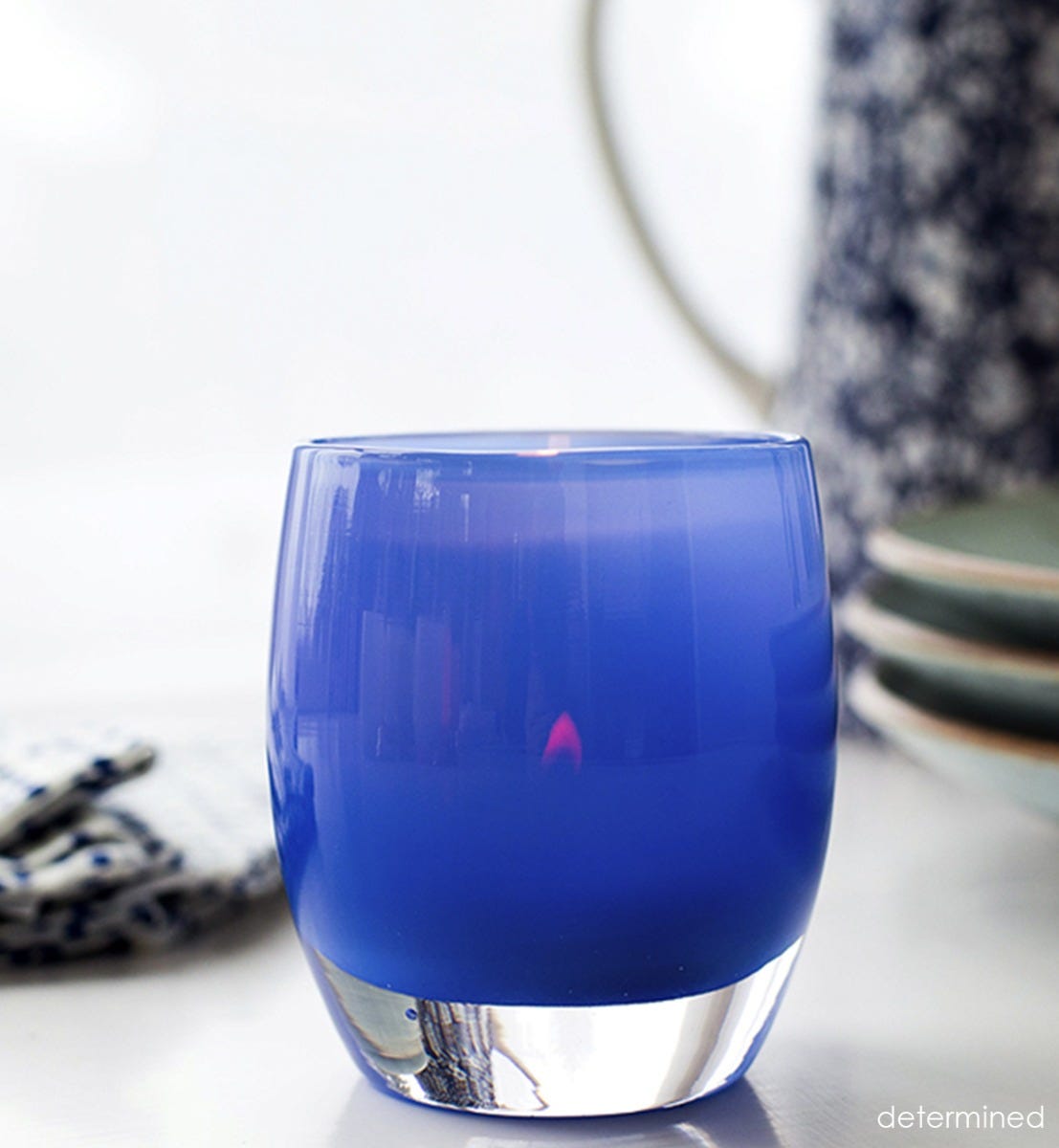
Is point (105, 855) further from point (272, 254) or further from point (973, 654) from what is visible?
point (272, 254)

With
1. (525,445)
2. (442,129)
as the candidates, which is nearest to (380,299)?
(442,129)

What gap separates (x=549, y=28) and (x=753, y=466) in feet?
2.25

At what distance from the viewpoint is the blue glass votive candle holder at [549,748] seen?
0.29 meters

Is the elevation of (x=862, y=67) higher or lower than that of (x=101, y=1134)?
higher

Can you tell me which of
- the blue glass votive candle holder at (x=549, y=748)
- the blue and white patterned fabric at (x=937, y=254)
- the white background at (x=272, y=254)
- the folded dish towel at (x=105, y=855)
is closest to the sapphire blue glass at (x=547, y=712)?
the blue glass votive candle holder at (x=549, y=748)

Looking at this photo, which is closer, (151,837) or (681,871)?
(681,871)

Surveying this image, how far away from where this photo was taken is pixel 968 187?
2.07ft

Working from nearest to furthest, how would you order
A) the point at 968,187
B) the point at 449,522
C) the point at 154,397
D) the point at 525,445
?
the point at 449,522, the point at 525,445, the point at 968,187, the point at 154,397

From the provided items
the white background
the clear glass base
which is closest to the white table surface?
the clear glass base

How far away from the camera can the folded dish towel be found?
0.41m

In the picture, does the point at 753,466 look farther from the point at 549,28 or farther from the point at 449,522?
the point at 549,28

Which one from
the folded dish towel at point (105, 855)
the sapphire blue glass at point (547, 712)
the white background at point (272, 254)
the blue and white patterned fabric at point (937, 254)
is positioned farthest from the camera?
the white background at point (272, 254)

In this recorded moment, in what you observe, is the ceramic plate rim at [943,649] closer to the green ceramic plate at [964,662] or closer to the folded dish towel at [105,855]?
the green ceramic plate at [964,662]

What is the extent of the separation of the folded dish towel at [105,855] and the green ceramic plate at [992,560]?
0.22m
